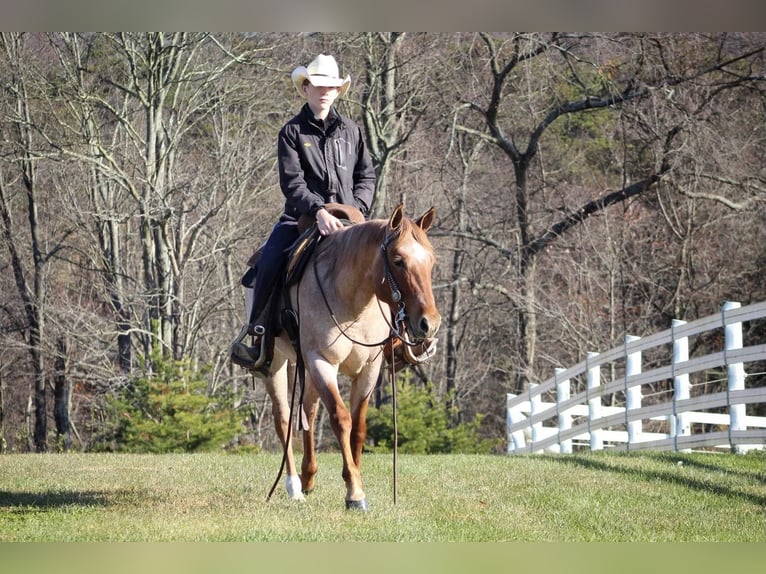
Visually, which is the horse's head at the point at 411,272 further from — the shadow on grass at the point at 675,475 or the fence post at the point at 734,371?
the fence post at the point at 734,371

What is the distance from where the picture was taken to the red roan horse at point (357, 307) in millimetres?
6230

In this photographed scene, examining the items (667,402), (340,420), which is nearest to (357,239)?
(340,420)

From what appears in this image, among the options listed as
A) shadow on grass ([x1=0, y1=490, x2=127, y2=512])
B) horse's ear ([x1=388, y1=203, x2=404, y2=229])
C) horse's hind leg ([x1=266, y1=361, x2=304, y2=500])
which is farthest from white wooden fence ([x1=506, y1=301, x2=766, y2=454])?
shadow on grass ([x1=0, y1=490, x2=127, y2=512])

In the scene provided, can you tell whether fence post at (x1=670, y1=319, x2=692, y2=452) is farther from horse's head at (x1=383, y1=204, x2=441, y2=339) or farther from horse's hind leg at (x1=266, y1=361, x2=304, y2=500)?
horse's head at (x1=383, y1=204, x2=441, y2=339)

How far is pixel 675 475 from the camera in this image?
9.29 m

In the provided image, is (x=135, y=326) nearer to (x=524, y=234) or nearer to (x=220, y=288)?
(x=220, y=288)

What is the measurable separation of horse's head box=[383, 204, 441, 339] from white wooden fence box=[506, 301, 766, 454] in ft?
16.4

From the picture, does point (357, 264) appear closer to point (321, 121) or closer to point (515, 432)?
point (321, 121)

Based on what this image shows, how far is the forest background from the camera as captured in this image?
20.1m

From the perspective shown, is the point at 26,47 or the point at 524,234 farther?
the point at 524,234

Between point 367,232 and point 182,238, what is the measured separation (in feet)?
47.4

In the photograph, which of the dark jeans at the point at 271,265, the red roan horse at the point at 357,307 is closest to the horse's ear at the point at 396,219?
the red roan horse at the point at 357,307
